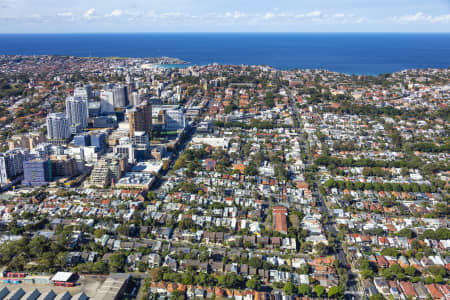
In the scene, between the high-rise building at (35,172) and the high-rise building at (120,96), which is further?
the high-rise building at (120,96)

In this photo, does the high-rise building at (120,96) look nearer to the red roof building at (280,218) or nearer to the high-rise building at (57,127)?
the high-rise building at (57,127)

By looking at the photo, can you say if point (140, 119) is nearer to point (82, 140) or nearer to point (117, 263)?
point (82, 140)

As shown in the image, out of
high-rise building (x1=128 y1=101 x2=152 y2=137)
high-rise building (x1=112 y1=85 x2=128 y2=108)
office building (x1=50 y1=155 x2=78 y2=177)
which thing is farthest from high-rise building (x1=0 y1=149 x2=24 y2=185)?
high-rise building (x1=112 y1=85 x2=128 y2=108)

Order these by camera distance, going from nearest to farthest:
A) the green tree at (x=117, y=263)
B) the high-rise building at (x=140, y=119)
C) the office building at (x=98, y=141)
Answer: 1. the green tree at (x=117, y=263)
2. the office building at (x=98, y=141)
3. the high-rise building at (x=140, y=119)

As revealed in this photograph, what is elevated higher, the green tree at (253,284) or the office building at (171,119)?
the office building at (171,119)

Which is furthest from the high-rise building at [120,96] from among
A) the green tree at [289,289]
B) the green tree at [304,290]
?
the green tree at [304,290]

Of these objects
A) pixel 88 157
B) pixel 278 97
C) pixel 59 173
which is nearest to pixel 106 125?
pixel 88 157

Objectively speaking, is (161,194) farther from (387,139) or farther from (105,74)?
(105,74)
